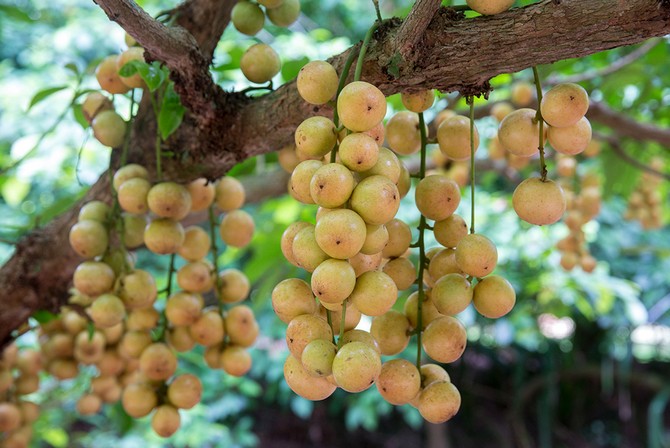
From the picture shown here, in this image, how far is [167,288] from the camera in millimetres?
994

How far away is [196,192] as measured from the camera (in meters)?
0.98

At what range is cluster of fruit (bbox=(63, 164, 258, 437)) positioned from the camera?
35.1 inches

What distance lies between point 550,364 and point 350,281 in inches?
139

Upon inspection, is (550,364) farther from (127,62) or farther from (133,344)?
(127,62)

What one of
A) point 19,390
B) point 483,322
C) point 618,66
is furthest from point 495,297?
point 483,322

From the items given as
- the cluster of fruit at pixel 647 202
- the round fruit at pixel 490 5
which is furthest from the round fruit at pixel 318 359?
the cluster of fruit at pixel 647 202

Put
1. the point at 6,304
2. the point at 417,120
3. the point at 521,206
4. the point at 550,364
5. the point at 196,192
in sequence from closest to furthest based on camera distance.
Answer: the point at 521,206 → the point at 417,120 → the point at 196,192 → the point at 6,304 → the point at 550,364

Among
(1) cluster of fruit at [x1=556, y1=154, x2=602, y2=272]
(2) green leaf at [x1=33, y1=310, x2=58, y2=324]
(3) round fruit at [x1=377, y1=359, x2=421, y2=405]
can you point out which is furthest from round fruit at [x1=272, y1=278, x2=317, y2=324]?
(1) cluster of fruit at [x1=556, y1=154, x2=602, y2=272]

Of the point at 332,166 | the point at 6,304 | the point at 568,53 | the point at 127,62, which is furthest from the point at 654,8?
the point at 6,304

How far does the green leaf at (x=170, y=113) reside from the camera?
0.87 m

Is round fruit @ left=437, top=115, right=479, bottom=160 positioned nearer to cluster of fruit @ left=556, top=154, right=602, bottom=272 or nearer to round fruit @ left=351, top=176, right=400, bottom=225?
round fruit @ left=351, top=176, right=400, bottom=225

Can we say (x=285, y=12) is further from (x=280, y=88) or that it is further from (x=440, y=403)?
(x=440, y=403)

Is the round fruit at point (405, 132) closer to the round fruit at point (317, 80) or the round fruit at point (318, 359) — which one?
the round fruit at point (317, 80)

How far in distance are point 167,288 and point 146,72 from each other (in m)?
0.36
